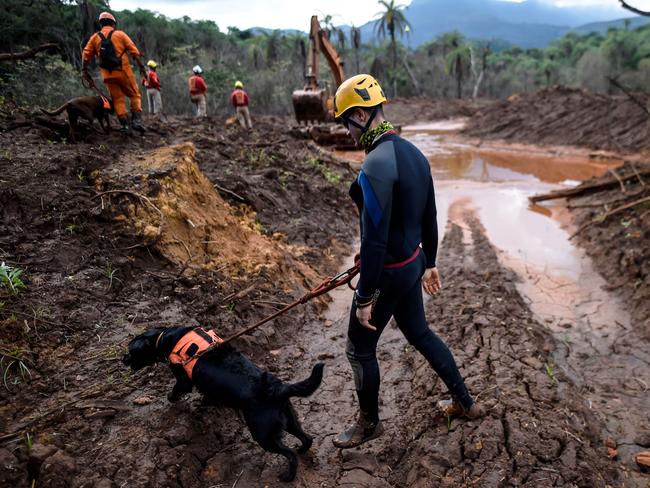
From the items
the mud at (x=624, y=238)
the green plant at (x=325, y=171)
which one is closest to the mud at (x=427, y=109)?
the green plant at (x=325, y=171)

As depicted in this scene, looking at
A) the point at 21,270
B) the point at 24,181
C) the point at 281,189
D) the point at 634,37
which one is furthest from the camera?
the point at 634,37

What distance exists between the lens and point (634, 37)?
49562mm

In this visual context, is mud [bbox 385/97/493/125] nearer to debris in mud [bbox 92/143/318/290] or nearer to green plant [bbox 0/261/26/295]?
debris in mud [bbox 92/143/318/290]

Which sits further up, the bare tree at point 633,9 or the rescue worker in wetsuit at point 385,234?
the bare tree at point 633,9

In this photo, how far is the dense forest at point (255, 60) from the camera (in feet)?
45.8

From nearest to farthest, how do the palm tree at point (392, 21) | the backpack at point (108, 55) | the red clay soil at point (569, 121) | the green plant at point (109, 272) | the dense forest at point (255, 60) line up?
the green plant at point (109, 272) → the backpack at point (108, 55) → the dense forest at point (255, 60) → the red clay soil at point (569, 121) → the palm tree at point (392, 21)

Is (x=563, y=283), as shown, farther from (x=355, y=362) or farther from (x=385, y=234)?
(x=385, y=234)

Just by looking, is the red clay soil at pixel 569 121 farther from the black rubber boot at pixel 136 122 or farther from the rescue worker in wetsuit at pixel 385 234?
the rescue worker in wetsuit at pixel 385 234

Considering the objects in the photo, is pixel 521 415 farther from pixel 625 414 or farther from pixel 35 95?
pixel 35 95

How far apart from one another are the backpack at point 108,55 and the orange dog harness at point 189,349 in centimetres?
483

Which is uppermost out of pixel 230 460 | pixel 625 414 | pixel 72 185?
pixel 72 185

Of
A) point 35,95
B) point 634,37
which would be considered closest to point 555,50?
point 634,37

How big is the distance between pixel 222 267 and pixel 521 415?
3.17 m

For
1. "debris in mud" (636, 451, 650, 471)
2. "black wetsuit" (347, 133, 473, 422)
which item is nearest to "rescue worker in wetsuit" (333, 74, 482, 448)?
"black wetsuit" (347, 133, 473, 422)
